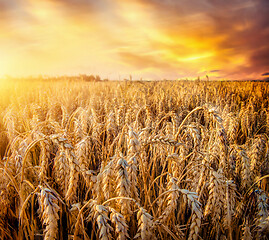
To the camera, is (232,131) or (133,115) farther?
(133,115)

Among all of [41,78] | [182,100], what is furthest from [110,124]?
[41,78]

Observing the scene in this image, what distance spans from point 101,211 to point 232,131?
1.95 metres

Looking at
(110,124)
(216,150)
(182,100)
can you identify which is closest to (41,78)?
(182,100)

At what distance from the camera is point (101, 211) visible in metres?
0.76

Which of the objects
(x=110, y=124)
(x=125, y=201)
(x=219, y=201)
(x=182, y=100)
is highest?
(x=182, y=100)

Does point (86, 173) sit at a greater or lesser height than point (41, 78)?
lesser

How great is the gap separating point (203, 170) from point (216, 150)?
477 millimetres

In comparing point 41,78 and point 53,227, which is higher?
point 41,78

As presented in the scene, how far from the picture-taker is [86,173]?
1024 mm

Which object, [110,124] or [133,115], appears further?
[133,115]

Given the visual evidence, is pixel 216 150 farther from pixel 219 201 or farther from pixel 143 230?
pixel 143 230

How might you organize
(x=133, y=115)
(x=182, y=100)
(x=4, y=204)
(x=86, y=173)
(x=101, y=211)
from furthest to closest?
(x=182, y=100) < (x=133, y=115) < (x=4, y=204) < (x=86, y=173) < (x=101, y=211)

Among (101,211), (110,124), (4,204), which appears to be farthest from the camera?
(110,124)

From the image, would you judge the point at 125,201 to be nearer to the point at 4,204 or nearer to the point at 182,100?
the point at 4,204
